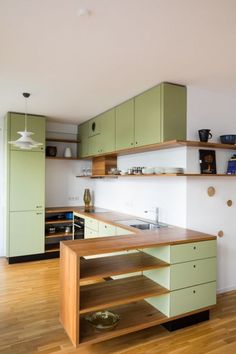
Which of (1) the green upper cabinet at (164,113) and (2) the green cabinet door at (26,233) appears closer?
(1) the green upper cabinet at (164,113)

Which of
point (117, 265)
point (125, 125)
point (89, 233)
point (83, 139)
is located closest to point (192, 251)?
point (117, 265)

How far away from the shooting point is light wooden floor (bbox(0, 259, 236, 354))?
2205 mm

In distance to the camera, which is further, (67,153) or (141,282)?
(67,153)

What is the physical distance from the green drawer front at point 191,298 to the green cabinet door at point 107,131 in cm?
225

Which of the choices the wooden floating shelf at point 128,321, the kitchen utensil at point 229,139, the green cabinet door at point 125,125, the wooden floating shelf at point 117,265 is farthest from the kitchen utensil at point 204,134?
the wooden floating shelf at point 128,321

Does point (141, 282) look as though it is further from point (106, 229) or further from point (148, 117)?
point (148, 117)

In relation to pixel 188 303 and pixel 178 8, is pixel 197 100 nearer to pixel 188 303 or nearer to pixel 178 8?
pixel 178 8

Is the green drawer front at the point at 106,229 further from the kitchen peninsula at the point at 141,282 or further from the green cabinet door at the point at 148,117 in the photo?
the green cabinet door at the point at 148,117

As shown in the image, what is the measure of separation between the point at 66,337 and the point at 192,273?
1311mm

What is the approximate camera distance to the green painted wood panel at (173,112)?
2.92m

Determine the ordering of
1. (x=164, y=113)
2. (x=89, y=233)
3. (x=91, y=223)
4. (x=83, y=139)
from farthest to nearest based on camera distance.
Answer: (x=83, y=139) < (x=89, y=233) < (x=91, y=223) < (x=164, y=113)

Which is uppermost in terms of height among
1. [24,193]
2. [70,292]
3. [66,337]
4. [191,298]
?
[24,193]

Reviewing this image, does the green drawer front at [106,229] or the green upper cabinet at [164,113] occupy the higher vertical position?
the green upper cabinet at [164,113]

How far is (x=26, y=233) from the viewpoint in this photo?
4.42 meters
